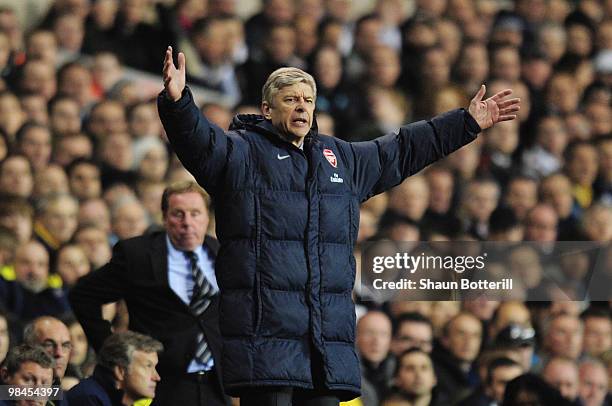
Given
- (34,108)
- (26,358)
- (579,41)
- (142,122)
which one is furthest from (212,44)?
(26,358)

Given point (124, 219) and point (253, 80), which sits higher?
point (253, 80)

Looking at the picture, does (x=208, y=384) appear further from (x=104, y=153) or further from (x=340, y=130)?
(x=340, y=130)

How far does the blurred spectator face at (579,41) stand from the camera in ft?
42.7

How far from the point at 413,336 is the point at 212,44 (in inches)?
140

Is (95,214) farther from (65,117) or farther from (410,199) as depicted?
(410,199)

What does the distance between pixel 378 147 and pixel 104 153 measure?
4682 millimetres

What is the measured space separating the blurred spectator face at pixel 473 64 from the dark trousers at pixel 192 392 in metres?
6.41

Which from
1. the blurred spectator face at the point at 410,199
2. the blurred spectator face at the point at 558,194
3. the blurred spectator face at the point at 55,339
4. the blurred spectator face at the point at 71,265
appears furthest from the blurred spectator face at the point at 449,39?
the blurred spectator face at the point at 55,339

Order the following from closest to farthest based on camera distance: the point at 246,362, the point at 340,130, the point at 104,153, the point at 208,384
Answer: the point at 246,362
the point at 208,384
the point at 104,153
the point at 340,130

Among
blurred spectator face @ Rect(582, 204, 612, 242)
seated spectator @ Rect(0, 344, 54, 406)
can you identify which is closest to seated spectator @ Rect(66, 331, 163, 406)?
seated spectator @ Rect(0, 344, 54, 406)

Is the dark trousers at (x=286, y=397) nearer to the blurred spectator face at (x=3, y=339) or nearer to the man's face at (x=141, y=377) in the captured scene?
the man's face at (x=141, y=377)

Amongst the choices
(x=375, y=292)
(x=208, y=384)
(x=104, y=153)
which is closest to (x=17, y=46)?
(x=104, y=153)

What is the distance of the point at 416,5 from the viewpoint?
1291cm

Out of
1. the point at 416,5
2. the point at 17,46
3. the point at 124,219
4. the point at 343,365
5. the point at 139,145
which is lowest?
the point at 343,365
